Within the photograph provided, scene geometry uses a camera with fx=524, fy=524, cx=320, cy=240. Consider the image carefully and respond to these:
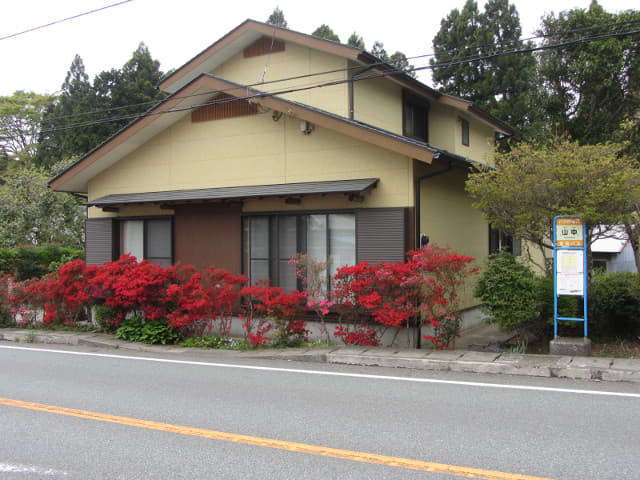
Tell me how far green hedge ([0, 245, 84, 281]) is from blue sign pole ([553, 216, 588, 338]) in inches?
819

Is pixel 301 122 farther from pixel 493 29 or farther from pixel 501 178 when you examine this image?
pixel 493 29

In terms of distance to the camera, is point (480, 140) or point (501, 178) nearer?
point (501, 178)

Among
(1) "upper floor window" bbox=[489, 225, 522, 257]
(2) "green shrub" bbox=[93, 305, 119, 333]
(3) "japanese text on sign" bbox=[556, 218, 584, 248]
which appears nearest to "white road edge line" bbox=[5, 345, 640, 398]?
(2) "green shrub" bbox=[93, 305, 119, 333]

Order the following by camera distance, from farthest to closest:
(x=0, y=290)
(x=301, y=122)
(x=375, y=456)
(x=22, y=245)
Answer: (x=22, y=245)
(x=0, y=290)
(x=301, y=122)
(x=375, y=456)

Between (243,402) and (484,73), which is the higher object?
(484,73)

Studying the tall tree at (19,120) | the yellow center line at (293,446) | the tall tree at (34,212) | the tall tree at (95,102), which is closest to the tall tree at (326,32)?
the tall tree at (95,102)

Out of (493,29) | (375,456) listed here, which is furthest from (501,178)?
(493,29)

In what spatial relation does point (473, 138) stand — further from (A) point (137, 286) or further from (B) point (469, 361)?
(A) point (137, 286)

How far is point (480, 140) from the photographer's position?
18.4m

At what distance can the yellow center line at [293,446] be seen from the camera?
4.27m

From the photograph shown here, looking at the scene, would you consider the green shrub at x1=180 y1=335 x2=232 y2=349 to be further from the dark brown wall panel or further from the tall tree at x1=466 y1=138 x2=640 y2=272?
the tall tree at x1=466 y1=138 x2=640 y2=272

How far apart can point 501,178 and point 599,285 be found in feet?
9.64

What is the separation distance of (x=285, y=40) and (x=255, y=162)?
430 centimetres

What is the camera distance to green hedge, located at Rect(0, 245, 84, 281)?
23062 millimetres
